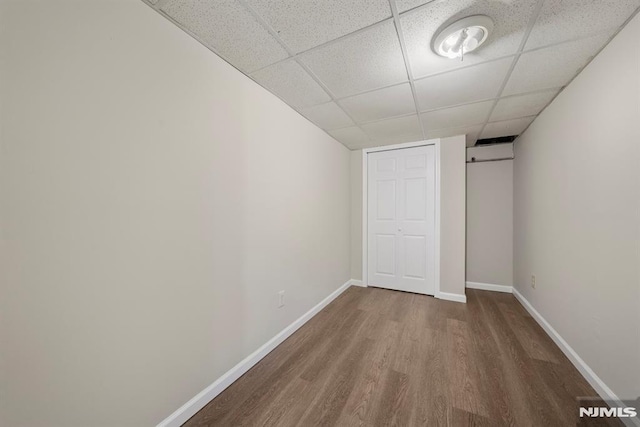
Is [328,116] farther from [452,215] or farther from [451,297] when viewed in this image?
[451,297]

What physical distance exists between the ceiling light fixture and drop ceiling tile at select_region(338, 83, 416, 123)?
478 millimetres

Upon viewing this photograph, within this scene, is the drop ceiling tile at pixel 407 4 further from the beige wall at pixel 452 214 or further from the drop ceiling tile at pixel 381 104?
the beige wall at pixel 452 214

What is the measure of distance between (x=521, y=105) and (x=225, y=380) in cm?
361

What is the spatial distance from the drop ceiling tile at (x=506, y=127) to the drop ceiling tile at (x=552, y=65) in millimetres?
807

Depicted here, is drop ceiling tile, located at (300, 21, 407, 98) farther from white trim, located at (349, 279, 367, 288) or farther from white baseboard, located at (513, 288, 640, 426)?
white trim, located at (349, 279, 367, 288)

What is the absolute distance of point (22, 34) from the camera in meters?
0.83

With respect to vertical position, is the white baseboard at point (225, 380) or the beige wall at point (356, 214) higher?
the beige wall at point (356, 214)

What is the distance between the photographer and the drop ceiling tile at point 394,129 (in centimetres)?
270

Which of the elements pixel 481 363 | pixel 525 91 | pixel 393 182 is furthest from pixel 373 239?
pixel 525 91

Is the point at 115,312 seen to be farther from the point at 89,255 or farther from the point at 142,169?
the point at 142,169

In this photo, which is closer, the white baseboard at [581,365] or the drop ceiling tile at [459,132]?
the white baseboard at [581,365]

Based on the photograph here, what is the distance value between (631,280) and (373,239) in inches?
104

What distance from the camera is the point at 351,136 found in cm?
322

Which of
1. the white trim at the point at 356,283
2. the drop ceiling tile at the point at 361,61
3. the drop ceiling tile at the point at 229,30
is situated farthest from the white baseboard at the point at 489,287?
the drop ceiling tile at the point at 229,30
